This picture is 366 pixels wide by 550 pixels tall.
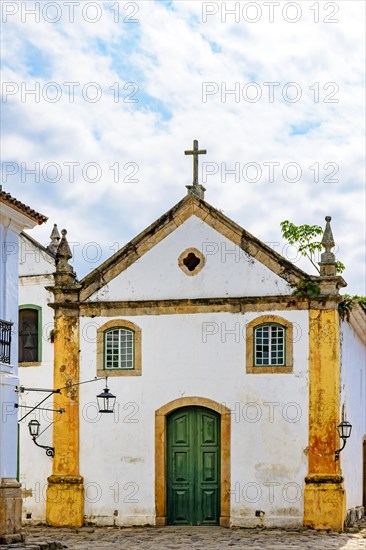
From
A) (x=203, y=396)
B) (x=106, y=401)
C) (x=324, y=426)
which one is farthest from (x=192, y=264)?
(x=324, y=426)

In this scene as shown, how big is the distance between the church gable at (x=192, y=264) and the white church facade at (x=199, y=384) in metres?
0.03

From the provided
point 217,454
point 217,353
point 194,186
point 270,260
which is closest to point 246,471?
point 217,454

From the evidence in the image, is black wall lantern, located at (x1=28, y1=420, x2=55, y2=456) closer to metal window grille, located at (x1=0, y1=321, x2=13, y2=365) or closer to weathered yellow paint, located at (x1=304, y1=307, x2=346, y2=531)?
metal window grille, located at (x1=0, y1=321, x2=13, y2=365)

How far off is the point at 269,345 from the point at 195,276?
83.7 inches

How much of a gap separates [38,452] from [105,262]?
4.57m

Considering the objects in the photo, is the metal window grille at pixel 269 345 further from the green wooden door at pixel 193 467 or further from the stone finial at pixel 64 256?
the stone finial at pixel 64 256

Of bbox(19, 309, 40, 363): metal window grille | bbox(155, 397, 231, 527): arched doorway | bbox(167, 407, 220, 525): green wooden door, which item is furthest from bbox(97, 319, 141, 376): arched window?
bbox(19, 309, 40, 363): metal window grille

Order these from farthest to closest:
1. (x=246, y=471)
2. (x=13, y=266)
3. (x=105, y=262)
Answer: (x=105, y=262) → (x=246, y=471) → (x=13, y=266)

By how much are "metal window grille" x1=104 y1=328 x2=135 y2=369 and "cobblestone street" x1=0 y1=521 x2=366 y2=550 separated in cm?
336

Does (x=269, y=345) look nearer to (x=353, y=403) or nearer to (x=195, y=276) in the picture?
(x=195, y=276)

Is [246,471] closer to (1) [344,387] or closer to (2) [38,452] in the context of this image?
(1) [344,387]

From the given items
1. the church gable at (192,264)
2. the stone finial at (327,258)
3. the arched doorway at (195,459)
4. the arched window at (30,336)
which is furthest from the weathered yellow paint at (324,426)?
the arched window at (30,336)

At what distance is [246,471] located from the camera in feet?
69.2

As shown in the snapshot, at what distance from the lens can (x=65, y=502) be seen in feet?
70.9
